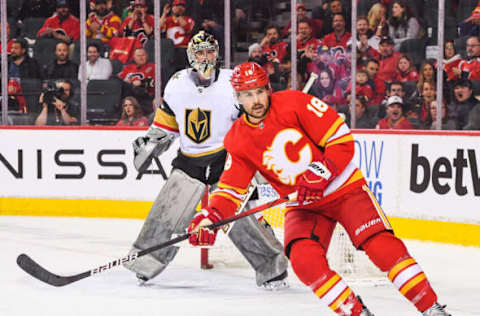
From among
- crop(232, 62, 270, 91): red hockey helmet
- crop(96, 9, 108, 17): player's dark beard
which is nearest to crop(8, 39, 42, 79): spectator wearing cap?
crop(96, 9, 108, 17): player's dark beard

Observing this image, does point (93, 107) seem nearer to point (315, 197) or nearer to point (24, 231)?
point (24, 231)

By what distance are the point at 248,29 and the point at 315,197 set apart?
4352 millimetres

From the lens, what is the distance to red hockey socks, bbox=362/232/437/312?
2.99 m

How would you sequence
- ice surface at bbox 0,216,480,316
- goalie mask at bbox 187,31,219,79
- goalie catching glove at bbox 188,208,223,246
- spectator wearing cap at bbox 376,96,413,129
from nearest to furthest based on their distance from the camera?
goalie catching glove at bbox 188,208,223,246 → ice surface at bbox 0,216,480,316 → goalie mask at bbox 187,31,219,79 → spectator wearing cap at bbox 376,96,413,129

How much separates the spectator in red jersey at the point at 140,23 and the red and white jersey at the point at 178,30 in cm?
13

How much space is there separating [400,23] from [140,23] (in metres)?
2.12

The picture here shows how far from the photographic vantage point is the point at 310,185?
10.1 ft

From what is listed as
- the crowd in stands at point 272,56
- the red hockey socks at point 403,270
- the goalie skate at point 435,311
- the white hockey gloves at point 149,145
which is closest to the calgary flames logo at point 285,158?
the red hockey socks at point 403,270

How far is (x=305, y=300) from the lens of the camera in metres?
4.08

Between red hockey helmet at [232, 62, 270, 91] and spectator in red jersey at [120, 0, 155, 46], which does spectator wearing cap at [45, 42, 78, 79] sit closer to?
spectator in red jersey at [120, 0, 155, 46]

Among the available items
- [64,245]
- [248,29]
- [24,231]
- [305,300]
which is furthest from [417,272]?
[248,29]

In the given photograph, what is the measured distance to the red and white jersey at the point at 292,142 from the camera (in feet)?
10.4

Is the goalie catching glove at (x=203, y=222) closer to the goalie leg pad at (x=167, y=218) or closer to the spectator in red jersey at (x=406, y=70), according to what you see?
the goalie leg pad at (x=167, y=218)

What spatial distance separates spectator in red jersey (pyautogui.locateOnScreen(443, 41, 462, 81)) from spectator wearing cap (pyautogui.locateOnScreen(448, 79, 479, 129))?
7 centimetres
